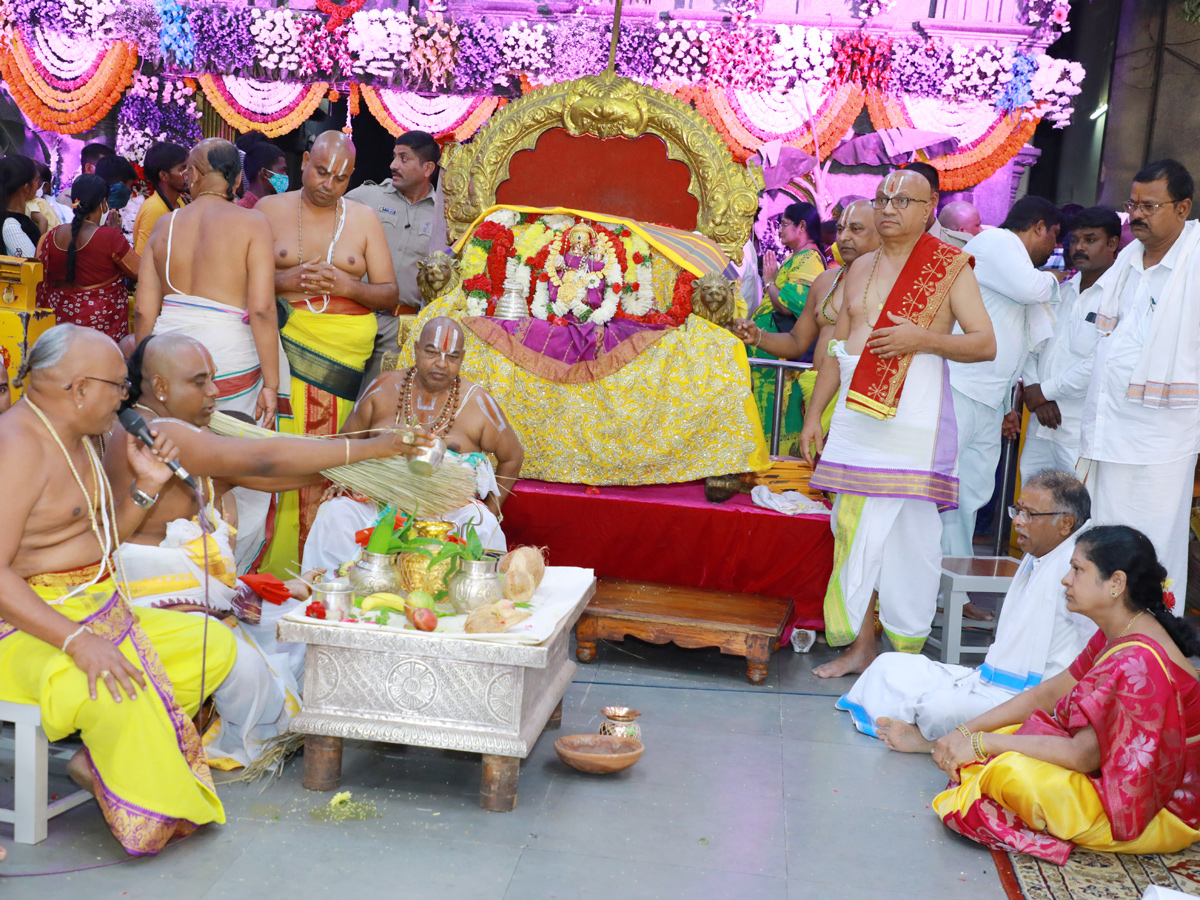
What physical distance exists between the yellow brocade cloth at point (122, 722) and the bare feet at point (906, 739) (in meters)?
2.38

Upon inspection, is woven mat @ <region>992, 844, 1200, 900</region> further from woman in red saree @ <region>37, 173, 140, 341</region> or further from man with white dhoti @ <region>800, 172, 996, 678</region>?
woman in red saree @ <region>37, 173, 140, 341</region>

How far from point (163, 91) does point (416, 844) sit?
13.8m

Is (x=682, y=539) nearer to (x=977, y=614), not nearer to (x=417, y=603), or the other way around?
(x=977, y=614)

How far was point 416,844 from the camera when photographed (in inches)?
124

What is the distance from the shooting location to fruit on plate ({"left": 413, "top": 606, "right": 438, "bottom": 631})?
3398 mm

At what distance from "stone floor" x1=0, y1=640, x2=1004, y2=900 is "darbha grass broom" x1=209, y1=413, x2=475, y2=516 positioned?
0.85 metres

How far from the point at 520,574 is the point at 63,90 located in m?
13.3

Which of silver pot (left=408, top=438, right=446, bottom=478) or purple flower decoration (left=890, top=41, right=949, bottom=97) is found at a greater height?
purple flower decoration (left=890, top=41, right=949, bottom=97)

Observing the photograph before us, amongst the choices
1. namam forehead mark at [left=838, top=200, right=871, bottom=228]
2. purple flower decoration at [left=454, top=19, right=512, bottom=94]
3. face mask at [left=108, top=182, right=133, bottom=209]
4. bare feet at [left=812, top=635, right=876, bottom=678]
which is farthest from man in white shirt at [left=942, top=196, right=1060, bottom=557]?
purple flower decoration at [left=454, top=19, right=512, bottom=94]

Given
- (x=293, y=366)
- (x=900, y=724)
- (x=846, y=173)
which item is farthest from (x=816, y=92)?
(x=900, y=724)

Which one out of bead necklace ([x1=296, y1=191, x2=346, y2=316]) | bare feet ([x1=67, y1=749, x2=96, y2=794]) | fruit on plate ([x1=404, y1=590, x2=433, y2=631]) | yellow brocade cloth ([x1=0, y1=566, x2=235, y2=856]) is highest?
bead necklace ([x1=296, y1=191, x2=346, y2=316])

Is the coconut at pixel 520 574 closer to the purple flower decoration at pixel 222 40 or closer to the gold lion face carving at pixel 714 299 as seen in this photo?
the gold lion face carving at pixel 714 299

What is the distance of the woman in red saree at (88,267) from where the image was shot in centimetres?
682

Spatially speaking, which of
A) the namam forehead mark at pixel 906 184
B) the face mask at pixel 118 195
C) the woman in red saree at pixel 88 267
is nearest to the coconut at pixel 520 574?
the namam forehead mark at pixel 906 184
